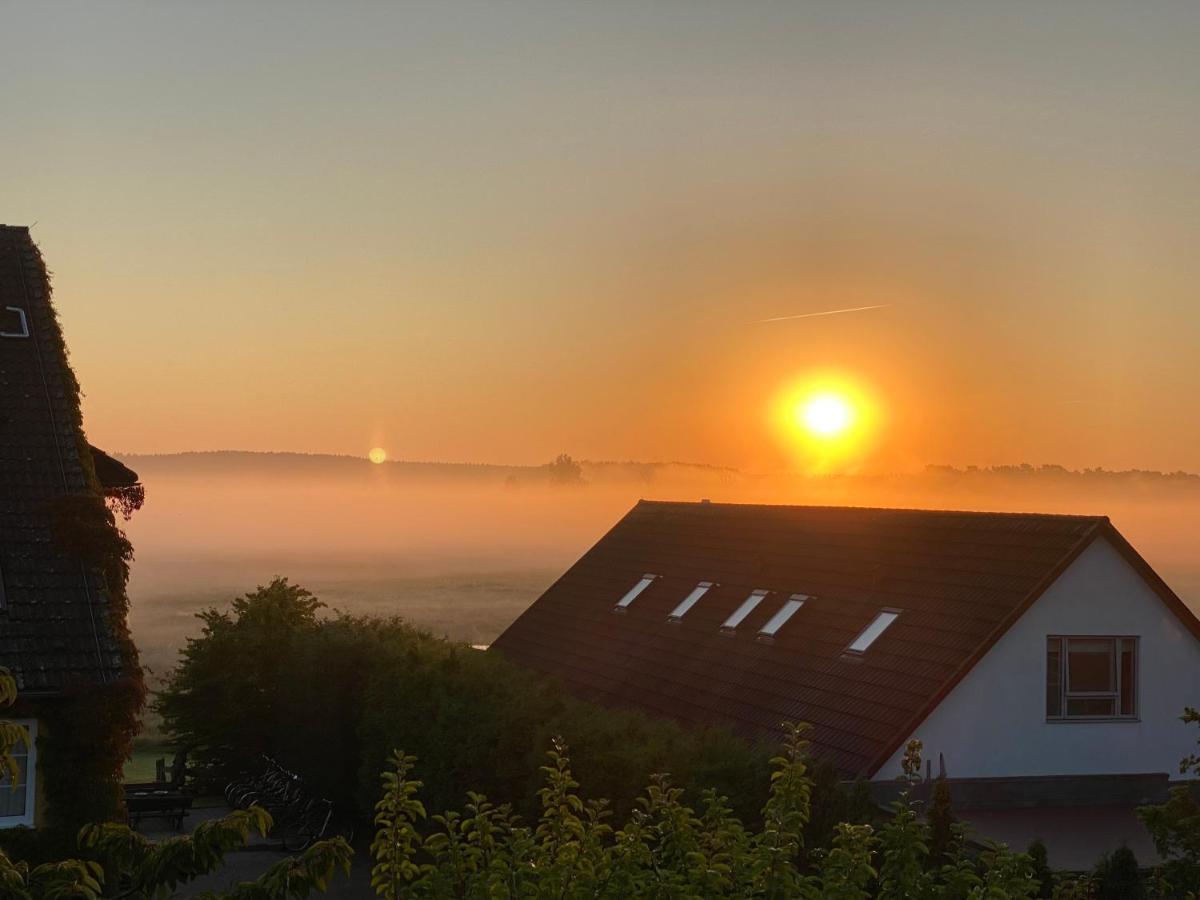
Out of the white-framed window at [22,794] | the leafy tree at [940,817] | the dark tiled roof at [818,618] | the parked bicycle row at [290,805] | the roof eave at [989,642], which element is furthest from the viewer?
the parked bicycle row at [290,805]

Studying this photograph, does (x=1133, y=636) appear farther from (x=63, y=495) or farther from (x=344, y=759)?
(x=63, y=495)

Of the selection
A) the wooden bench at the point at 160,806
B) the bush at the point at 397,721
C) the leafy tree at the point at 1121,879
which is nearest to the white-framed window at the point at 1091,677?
the bush at the point at 397,721

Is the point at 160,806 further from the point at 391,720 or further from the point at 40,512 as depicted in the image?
the point at 40,512

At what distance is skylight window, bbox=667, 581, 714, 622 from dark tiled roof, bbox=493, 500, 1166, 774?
0.23 m

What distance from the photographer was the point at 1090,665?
69.0 ft

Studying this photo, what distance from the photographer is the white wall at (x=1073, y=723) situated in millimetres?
19828

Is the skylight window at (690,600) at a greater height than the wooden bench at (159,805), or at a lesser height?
greater

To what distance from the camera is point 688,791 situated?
14531 mm

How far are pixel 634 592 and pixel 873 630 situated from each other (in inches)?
343

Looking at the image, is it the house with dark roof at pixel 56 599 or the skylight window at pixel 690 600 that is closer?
the house with dark roof at pixel 56 599

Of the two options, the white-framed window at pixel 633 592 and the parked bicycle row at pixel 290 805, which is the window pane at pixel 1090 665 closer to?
the white-framed window at pixel 633 592

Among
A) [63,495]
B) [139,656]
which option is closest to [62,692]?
[139,656]

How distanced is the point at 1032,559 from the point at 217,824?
15286mm

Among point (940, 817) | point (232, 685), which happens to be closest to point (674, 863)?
point (940, 817)
